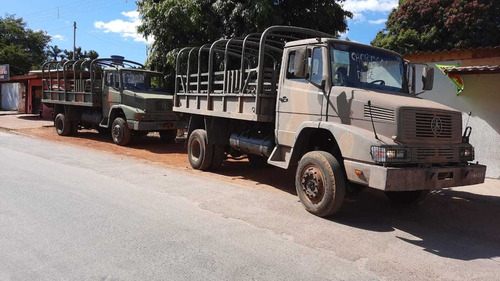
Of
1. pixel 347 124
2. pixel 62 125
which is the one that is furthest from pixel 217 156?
pixel 62 125

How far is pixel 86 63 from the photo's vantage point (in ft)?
49.3

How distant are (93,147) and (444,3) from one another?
57.9 feet

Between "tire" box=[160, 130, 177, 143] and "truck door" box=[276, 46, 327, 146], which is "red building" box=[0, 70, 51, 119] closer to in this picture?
"tire" box=[160, 130, 177, 143]

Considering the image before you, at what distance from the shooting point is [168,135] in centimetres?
1424

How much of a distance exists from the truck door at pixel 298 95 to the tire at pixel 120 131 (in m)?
7.82

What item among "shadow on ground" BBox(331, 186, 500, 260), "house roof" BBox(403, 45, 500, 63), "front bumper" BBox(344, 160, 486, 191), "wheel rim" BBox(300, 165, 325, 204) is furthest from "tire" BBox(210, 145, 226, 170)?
"house roof" BBox(403, 45, 500, 63)

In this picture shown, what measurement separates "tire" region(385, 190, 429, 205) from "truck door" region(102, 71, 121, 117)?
1003 centimetres

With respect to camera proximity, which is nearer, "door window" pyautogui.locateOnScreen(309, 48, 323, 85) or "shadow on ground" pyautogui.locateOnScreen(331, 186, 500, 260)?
"shadow on ground" pyautogui.locateOnScreen(331, 186, 500, 260)

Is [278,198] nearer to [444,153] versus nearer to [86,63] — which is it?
[444,153]

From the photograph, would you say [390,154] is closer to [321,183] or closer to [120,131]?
[321,183]

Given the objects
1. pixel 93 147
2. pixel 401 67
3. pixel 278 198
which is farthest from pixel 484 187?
pixel 93 147

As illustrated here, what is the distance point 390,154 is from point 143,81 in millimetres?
10858

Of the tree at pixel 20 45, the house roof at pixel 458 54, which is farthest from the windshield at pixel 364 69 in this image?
the tree at pixel 20 45

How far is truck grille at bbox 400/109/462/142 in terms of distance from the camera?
484cm
